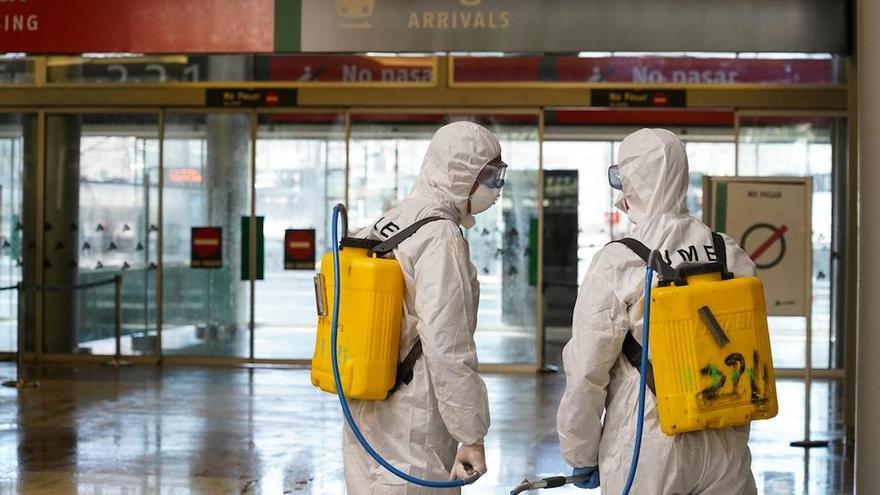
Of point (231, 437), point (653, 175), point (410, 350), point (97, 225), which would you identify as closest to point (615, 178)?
point (653, 175)

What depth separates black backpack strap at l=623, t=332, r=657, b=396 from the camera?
125 inches

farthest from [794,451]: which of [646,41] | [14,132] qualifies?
[14,132]

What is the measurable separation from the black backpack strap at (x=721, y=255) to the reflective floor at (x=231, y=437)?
138 inches

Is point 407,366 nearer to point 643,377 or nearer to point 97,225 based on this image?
point 643,377

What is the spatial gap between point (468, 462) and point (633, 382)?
506mm

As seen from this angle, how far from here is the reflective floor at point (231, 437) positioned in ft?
22.2

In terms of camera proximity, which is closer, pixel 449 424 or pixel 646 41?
pixel 449 424

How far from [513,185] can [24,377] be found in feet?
16.2

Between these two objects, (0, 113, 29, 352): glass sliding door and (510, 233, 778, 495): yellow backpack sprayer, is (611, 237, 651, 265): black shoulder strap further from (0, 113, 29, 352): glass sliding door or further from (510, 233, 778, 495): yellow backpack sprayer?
(0, 113, 29, 352): glass sliding door

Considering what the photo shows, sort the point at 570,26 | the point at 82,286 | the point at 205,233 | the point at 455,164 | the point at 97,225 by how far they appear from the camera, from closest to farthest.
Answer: the point at 455,164 → the point at 570,26 → the point at 82,286 → the point at 205,233 → the point at 97,225

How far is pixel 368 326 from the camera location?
3.42m

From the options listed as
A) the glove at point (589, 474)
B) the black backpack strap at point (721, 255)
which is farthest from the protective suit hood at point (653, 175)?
the glove at point (589, 474)

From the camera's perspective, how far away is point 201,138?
12.4 meters

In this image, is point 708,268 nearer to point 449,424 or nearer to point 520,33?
point 449,424
